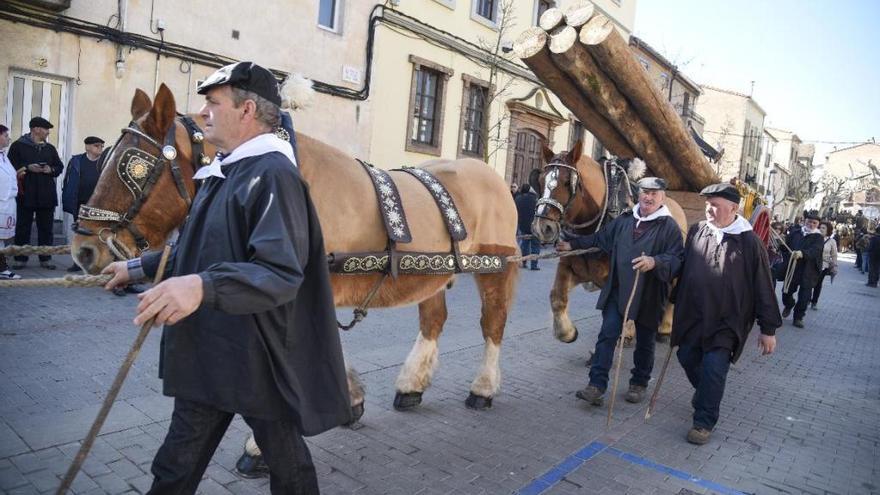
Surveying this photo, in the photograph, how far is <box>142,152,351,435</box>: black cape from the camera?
1.99m

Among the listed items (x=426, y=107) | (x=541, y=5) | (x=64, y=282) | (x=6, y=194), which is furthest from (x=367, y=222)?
(x=541, y=5)

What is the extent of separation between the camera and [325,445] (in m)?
3.79

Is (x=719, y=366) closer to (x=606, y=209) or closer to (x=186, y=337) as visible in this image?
(x=606, y=209)

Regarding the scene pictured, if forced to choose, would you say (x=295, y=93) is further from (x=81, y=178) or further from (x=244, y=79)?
(x=81, y=178)

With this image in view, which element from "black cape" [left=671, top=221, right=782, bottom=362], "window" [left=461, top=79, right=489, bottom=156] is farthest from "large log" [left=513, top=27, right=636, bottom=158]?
"window" [left=461, top=79, right=489, bottom=156]

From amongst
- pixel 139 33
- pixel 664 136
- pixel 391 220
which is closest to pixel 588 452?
pixel 391 220

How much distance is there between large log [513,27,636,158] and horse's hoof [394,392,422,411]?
10.6ft

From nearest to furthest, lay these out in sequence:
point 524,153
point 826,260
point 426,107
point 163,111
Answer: point 163,111, point 826,260, point 426,107, point 524,153

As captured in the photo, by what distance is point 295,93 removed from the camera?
3072 mm

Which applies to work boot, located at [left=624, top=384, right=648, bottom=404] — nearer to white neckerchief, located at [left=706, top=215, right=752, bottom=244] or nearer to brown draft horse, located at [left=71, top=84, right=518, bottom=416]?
brown draft horse, located at [left=71, top=84, right=518, bottom=416]

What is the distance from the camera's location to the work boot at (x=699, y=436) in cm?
441

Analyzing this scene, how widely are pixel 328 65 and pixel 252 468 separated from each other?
11277 millimetres

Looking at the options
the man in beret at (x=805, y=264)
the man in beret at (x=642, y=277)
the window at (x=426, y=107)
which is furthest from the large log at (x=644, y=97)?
the window at (x=426, y=107)

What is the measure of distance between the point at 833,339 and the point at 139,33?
479 inches
